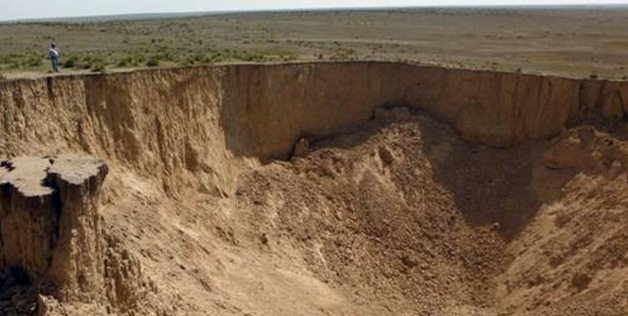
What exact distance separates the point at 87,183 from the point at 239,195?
13.5 metres

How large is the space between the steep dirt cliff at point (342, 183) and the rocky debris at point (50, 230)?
868 millimetres

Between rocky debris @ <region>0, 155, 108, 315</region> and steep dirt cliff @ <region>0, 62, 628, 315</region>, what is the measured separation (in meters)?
0.87

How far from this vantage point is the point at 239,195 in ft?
90.5

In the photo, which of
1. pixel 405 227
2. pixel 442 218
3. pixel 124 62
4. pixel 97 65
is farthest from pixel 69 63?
pixel 442 218

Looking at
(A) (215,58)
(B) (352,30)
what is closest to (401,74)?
(A) (215,58)

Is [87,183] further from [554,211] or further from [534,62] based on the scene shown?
[534,62]

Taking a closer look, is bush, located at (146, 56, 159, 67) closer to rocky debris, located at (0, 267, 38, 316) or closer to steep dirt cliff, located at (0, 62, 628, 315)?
steep dirt cliff, located at (0, 62, 628, 315)

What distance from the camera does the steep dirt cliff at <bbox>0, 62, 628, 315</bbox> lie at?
20.8 meters

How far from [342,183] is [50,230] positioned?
1674 centimetres

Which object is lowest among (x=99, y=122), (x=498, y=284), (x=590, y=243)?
(x=498, y=284)

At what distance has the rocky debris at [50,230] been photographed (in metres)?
13.9

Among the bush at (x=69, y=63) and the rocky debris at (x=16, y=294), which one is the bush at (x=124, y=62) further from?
the rocky debris at (x=16, y=294)

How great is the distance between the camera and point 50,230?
14.0m

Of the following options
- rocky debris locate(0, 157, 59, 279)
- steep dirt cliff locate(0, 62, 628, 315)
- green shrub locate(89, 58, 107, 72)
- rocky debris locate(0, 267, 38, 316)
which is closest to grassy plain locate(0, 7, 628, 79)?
green shrub locate(89, 58, 107, 72)
